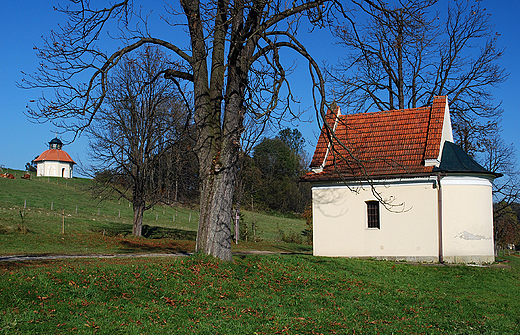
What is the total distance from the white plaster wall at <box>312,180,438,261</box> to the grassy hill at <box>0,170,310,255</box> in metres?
6.10

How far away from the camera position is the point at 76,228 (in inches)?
1066

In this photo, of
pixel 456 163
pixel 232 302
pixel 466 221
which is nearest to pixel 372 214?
pixel 466 221

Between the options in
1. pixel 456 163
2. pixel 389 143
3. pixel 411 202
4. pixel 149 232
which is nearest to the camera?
pixel 411 202

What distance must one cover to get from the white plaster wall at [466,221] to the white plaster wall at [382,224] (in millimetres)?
572

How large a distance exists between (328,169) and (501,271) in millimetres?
8395

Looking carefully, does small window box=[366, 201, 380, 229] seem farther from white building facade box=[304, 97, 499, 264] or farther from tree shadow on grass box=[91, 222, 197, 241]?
tree shadow on grass box=[91, 222, 197, 241]

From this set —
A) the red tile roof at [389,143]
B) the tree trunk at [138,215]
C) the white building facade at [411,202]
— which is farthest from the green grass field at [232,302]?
the tree trunk at [138,215]

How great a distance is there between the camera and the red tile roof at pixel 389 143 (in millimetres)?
19766

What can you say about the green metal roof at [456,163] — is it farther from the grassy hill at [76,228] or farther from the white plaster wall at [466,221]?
the grassy hill at [76,228]

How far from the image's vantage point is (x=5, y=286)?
7.14 m

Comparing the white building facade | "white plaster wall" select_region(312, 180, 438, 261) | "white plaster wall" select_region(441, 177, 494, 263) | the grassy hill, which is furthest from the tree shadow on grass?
"white plaster wall" select_region(441, 177, 494, 263)

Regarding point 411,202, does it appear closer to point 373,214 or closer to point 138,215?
point 373,214

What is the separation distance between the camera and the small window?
20156 millimetres

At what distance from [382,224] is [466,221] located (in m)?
3.55
